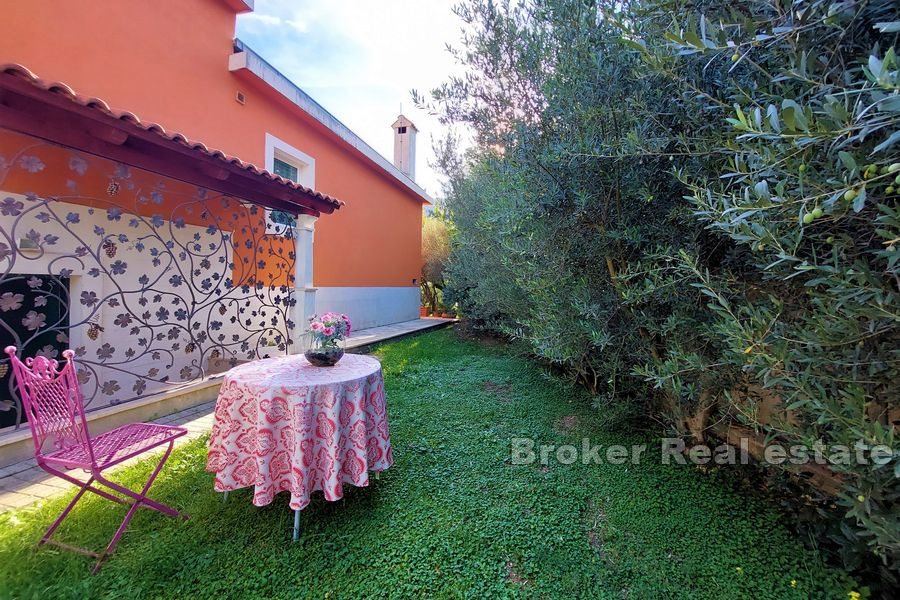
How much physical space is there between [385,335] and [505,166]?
21.7 feet

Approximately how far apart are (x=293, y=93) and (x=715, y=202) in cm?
728

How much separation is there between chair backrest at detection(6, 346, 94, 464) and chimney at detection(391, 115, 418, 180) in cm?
1271

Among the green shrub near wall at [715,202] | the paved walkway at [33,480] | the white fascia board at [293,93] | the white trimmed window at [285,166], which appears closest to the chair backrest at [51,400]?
the paved walkway at [33,480]

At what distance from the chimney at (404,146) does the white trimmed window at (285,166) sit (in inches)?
254

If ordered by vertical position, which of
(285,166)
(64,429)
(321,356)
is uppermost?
(285,166)

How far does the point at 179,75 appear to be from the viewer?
203 inches

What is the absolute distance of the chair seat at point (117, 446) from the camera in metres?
2.12

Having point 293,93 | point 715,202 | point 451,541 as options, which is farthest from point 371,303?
point 715,202

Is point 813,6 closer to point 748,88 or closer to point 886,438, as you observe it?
point 748,88

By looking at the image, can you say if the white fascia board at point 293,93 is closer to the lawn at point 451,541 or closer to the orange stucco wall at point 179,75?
the orange stucco wall at point 179,75

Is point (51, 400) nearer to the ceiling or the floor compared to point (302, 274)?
nearer to the floor

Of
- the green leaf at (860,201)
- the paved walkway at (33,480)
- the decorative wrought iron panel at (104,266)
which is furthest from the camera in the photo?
the decorative wrought iron panel at (104,266)

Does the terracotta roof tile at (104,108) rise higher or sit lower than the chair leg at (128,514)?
higher

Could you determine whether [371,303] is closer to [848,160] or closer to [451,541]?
[451,541]
